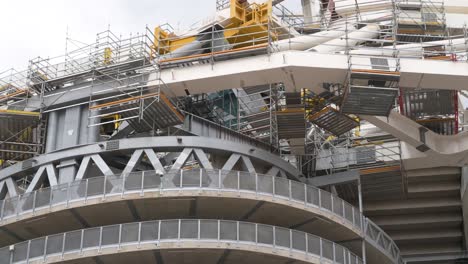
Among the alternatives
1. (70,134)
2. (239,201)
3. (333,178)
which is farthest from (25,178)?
(333,178)

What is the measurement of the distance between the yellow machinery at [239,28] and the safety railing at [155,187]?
8.97 metres

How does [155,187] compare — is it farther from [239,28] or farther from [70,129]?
[239,28]

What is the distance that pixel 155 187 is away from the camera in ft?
120

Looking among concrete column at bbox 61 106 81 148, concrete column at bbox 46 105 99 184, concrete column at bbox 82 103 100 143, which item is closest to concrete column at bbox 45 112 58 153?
concrete column at bbox 46 105 99 184

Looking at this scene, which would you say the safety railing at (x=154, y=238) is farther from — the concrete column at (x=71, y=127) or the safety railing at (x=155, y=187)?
the concrete column at (x=71, y=127)

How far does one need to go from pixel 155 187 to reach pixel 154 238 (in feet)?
8.31

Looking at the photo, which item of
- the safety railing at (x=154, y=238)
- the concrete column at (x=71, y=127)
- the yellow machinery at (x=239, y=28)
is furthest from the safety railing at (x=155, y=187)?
the yellow machinery at (x=239, y=28)

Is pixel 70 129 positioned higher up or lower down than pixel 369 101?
lower down

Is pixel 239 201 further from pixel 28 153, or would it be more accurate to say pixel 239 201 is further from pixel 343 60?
pixel 28 153

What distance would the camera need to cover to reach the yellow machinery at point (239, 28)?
4419 cm

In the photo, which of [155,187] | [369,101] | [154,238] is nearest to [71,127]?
[155,187]

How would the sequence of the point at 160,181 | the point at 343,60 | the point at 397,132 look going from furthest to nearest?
the point at 397,132 < the point at 343,60 < the point at 160,181

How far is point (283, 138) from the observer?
44.8 metres

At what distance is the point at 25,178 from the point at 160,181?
35.5 feet
